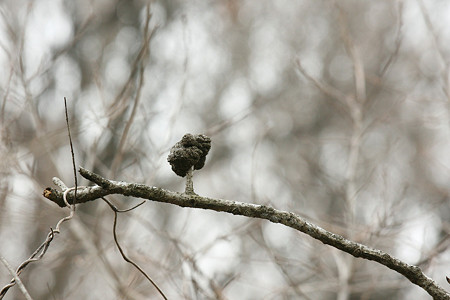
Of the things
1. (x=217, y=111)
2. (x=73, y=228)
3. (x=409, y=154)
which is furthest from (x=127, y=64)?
(x=409, y=154)

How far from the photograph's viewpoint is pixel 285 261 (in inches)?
153

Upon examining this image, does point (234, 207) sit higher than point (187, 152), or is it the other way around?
point (187, 152)

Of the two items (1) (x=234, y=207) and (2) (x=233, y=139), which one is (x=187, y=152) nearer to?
(1) (x=234, y=207)

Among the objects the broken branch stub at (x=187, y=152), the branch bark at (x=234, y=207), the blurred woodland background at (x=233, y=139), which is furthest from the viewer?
the blurred woodland background at (x=233, y=139)

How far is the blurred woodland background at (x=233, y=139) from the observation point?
363 centimetres

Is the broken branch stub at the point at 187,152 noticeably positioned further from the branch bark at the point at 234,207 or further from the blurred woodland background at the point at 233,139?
the blurred woodland background at the point at 233,139

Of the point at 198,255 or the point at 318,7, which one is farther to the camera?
the point at 318,7

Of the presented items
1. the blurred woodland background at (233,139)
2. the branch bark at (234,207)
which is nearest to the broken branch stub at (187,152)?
the branch bark at (234,207)

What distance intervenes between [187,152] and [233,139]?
716 cm

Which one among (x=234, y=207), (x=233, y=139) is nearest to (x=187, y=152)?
(x=234, y=207)

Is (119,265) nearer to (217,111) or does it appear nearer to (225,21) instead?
(217,111)

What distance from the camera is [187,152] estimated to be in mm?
1264

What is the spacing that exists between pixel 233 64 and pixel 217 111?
130 cm

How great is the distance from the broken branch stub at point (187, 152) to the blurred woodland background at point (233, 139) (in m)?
1.38
